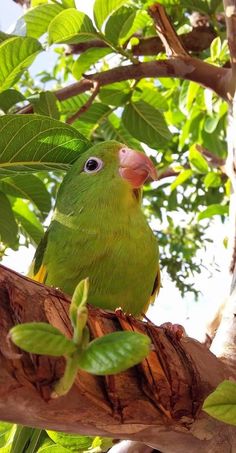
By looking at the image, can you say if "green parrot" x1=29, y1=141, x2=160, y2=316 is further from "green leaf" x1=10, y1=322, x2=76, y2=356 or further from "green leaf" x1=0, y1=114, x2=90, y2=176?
"green leaf" x1=10, y1=322, x2=76, y2=356

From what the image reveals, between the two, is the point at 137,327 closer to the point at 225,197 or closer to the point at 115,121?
the point at 115,121

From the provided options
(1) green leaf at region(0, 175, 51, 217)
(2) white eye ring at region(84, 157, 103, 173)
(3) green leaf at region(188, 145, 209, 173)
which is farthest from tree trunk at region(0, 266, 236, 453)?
(3) green leaf at region(188, 145, 209, 173)

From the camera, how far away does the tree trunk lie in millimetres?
643

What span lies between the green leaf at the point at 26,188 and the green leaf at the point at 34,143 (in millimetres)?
287

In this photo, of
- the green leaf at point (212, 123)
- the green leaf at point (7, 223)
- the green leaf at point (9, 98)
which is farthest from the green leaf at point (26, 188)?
the green leaf at point (212, 123)

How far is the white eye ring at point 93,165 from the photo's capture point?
1.30 meters

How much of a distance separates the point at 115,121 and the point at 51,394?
54.1 inches

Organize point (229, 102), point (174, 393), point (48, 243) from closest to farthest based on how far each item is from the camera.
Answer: point (174, 393), point (48, 243), point (229, 102)

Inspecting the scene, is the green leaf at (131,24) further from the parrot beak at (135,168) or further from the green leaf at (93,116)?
the parrot beak at (135,168)

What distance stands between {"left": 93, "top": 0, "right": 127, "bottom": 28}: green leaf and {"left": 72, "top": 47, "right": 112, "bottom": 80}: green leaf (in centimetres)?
15

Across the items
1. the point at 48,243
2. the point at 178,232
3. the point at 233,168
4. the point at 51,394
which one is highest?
the point at 178,232

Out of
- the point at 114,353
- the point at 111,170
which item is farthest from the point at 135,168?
the point at 114,353

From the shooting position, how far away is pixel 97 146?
1297mm

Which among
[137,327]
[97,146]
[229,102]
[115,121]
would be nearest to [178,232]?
[115,121]
